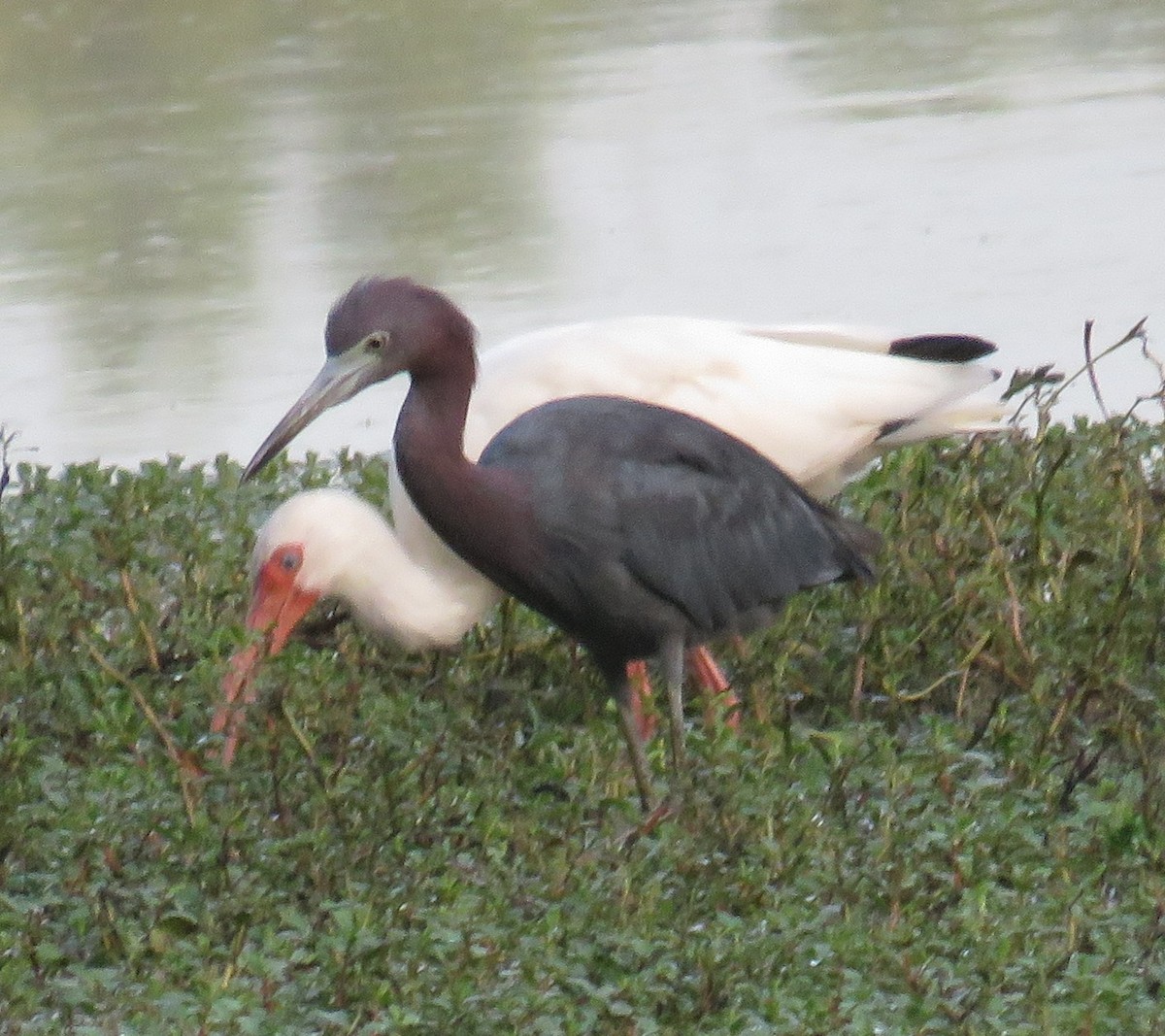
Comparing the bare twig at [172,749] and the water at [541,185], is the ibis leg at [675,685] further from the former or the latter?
the water at [541,185]

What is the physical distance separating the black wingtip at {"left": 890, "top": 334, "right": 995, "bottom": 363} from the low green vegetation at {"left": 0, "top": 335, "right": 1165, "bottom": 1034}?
0.22 m

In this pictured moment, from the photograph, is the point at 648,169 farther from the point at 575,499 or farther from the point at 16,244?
the point at 575,499

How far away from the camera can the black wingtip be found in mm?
4766

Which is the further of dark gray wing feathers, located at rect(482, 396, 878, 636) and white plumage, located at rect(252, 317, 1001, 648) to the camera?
white plumage, located at rect(252, 317, 1001, 648)

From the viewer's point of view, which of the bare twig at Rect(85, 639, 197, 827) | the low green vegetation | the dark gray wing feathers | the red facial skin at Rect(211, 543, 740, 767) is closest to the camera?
the low green vegetation

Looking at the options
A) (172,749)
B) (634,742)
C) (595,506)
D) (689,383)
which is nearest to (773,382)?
(689,383)

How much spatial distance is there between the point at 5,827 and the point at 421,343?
41.9 inches

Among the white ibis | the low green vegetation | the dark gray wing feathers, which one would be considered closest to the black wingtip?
the white ibis

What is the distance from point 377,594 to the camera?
4.27 meters

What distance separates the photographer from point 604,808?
139 inches

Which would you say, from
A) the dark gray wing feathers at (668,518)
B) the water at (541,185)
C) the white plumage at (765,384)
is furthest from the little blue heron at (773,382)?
the water at (541,185)

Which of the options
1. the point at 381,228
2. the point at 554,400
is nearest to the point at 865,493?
the point at 554,400

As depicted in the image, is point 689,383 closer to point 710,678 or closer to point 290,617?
point 710,678

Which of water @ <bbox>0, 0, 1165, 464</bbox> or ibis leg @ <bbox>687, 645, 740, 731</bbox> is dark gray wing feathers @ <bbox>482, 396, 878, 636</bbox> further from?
water @ <bbox>0, 0, 1165, 464</bbox>
